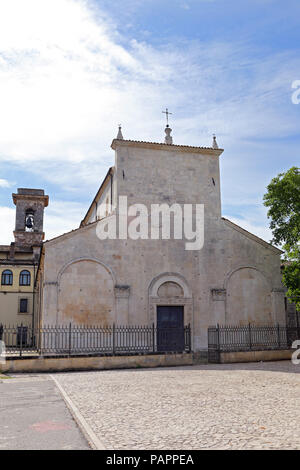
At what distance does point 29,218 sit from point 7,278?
590 centimetres

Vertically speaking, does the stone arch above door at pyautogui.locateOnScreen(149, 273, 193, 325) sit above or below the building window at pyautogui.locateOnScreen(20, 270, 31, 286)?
below

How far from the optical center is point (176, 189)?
26.1 metres

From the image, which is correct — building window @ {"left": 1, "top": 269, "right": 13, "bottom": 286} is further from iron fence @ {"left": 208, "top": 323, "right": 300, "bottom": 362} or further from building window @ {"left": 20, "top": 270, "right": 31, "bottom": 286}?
iron fence @ {"left": 208, "top": 323, "right": 300, "bottom": 362}

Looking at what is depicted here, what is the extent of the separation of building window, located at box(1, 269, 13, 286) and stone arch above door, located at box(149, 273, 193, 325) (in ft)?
72.2

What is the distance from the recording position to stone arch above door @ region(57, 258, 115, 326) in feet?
73.3

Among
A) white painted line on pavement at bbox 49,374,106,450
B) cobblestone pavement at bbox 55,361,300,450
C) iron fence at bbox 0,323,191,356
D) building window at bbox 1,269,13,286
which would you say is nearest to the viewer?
white painted line on pavement at bbox 49,374,106,450

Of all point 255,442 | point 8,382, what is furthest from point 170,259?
point 255,442

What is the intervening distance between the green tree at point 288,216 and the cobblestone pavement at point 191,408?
7.21 meters

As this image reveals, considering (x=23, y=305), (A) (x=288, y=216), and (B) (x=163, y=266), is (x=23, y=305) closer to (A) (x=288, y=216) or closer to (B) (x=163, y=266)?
(B) (x=163, y=266)

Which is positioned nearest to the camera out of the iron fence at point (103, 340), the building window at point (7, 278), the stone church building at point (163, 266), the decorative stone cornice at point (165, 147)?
the iron fence at point (103, 340)

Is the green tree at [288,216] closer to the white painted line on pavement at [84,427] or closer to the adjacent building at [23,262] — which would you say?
the white painted line on pavement at [84,427]

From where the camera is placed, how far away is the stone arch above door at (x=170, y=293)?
23.9 m

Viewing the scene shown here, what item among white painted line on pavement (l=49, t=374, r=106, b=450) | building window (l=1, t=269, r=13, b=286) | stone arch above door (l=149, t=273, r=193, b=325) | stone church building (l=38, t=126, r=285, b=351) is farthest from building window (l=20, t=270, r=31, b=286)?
white painted line on pavement (l=49, t=374, r=106, b=450)

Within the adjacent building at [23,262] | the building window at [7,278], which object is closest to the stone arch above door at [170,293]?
the adjacent building at [23,262]
